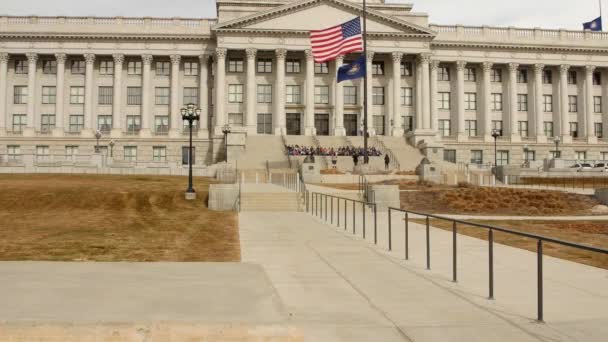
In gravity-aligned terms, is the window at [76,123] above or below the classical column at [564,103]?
below

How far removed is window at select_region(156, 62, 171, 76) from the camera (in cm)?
7488

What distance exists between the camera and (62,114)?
2817 inches

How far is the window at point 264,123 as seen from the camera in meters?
73.2

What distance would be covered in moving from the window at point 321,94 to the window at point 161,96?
21186mm

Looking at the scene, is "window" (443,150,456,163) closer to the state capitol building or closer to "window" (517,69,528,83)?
the state capitol building

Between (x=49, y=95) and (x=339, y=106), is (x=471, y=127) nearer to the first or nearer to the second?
(x=339, y=106)

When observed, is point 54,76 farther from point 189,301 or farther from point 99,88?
point 189,301

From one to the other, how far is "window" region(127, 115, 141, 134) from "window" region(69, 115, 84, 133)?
6.33 meters

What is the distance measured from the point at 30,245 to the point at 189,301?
9641mm

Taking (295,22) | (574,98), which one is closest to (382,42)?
(295,22)

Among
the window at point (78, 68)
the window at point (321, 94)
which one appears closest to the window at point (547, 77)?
the window at point (321, 94)

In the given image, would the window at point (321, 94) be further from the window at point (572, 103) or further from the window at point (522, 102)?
the window at point (572, 103)

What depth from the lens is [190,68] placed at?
75188 mm

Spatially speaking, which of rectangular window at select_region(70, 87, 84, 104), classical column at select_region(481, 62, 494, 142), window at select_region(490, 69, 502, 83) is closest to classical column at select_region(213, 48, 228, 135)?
rectangular window at select_region(70, 87, 84, 104)
